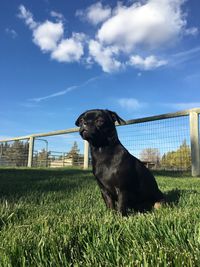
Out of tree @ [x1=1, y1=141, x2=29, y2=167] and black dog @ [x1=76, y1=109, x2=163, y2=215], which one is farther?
tree @ [x1=1, y1=141, x2=29, y2=167]

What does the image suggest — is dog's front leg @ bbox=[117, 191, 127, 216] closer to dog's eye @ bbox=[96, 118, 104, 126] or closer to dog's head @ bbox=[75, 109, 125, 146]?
dog's head @ bbox=[75, 109, 125, 146]

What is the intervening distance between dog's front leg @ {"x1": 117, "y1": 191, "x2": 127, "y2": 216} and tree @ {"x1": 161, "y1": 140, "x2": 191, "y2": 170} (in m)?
5.08

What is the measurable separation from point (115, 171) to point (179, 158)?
18.0 ft

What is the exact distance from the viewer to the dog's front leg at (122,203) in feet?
10.5

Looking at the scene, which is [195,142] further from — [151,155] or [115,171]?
[115,171]

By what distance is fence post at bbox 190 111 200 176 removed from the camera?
759 cm

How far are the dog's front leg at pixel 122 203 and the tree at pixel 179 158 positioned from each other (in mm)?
5080

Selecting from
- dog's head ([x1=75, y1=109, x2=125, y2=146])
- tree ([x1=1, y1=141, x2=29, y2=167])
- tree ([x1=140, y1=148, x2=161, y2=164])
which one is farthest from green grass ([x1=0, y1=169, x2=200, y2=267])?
tree ([x1=1, y1=141, x2=29, y2=167])

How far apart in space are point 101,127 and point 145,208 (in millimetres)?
938

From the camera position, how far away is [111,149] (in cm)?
351

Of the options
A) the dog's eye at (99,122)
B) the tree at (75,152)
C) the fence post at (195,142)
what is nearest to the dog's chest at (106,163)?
the dog's eye at (99,122)

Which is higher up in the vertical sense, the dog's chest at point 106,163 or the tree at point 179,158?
the tree at point 179,158

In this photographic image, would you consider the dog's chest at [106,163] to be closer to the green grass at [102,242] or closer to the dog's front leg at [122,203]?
the dog's front leg at [122,203]

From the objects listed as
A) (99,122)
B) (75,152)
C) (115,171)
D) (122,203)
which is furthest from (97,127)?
(75,152)
